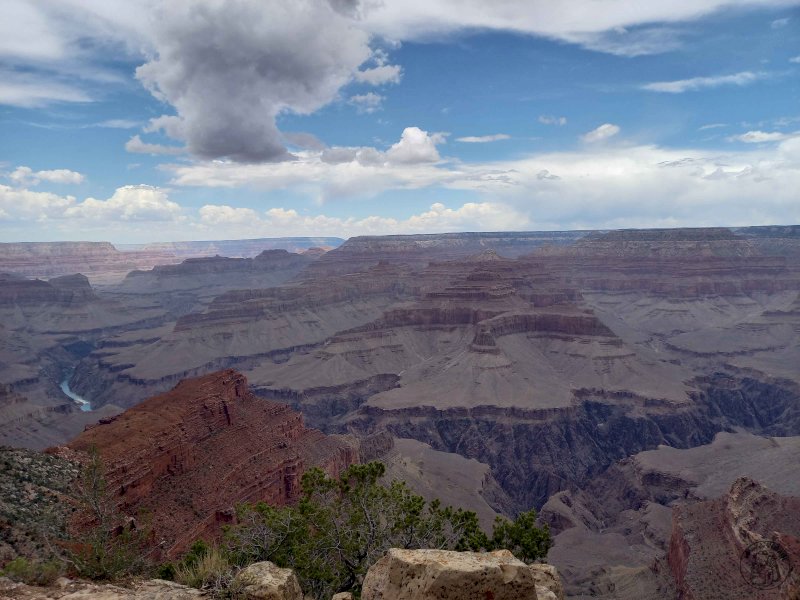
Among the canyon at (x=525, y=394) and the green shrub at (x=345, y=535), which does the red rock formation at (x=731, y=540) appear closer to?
the canyon at (x=525, y=394)

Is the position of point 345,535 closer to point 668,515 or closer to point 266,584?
point 266,584

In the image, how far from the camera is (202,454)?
151 ft

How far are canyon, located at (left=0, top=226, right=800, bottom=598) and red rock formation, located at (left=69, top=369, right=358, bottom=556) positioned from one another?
2927 millimetres

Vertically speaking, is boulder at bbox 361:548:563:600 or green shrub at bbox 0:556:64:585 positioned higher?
boulder at bbox 361:548:563:600

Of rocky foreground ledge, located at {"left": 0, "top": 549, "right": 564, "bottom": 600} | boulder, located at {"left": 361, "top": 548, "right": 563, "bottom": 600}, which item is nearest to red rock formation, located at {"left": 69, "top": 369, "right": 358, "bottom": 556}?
rocky foreground ledge, located at {"left": 0, "top": 549, "right": 564, "bottom": 600}

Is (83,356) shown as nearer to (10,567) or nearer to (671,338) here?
(671,338)

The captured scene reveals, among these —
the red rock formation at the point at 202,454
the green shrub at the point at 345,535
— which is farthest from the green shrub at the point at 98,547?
the red rock formation at the point at 202,454

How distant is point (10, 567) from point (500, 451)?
89617 mm

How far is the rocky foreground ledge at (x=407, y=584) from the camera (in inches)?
446

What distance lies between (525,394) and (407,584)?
10398 cm

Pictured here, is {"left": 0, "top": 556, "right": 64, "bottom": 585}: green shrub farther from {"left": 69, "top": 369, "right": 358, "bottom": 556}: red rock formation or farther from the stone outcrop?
{"left": 69, "top": 369, "right": 358, "bottom": 556}: red rock formation

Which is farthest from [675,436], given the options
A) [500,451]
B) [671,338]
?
[671,338]

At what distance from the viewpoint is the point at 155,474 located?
131ft

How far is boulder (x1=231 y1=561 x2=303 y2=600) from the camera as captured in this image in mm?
12859
